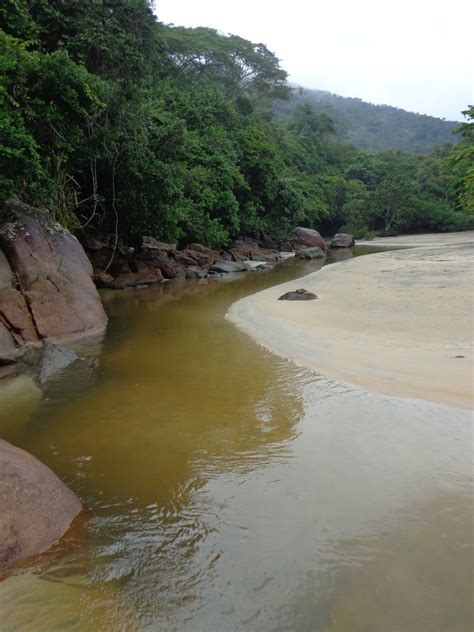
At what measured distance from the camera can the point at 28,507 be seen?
359 centimetres

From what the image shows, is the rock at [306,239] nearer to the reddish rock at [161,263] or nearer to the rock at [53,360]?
the reddish rock at [161,263]

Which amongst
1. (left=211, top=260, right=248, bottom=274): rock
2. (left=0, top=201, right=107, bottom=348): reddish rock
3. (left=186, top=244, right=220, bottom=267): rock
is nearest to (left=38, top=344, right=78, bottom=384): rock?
(left=0, top=201, right=107, bottom=348): reddish rock

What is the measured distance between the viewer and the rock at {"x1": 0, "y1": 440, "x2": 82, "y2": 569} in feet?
11.0

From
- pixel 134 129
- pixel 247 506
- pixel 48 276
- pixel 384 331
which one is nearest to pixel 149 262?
pixel 134 129

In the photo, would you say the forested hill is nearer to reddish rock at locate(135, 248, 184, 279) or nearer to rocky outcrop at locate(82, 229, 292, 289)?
rocky outcrop at locate(82, 229, 292, 289)

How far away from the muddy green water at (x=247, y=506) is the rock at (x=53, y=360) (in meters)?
0.35

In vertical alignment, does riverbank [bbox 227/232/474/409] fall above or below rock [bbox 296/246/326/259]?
below

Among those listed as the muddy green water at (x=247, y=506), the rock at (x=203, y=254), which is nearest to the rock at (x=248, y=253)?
the rock at (x=203, y=254)

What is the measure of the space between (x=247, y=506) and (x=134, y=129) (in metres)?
14.2

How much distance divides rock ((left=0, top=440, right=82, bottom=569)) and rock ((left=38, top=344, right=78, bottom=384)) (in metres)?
3.66

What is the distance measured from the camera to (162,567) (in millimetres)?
3312

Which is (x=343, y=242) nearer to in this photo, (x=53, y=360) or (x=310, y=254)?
(x=310, y=254)

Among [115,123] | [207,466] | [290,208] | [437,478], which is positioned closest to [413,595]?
[437,478]

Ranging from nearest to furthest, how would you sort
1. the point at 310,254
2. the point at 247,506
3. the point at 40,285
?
the point at 247,506 < the point at 40,285 < the point at 310,254
